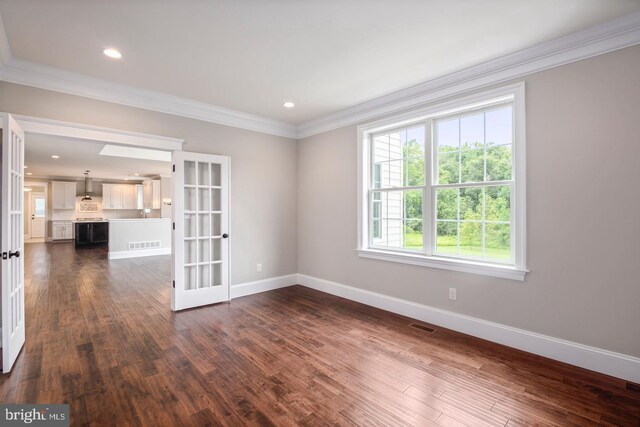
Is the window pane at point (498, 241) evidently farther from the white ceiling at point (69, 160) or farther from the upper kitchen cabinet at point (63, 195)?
the upper kitchen cabinet at point (63, 195)

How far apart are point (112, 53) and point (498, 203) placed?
4.07 meters

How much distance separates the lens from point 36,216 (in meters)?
13.4

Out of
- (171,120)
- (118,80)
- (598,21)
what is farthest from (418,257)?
(118,80)

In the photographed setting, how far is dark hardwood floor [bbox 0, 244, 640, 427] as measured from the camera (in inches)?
77.3

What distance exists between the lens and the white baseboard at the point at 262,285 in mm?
4641

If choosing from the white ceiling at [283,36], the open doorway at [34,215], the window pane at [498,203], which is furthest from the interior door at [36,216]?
the window pane at [498,203]

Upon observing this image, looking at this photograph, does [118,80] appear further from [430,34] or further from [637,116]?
[637,116]

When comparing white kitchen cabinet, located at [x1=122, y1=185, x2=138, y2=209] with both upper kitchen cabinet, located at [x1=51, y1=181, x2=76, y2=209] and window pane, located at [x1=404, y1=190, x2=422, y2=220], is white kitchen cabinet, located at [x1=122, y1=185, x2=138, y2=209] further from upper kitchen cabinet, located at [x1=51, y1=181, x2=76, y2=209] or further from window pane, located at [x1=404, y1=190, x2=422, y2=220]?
window pane, located at [x1=404, y1=190, x2=422, y2=220]

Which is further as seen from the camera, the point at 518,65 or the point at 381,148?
the point at 381,148

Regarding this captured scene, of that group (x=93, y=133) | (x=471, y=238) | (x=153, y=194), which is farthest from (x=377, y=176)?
(x=153, y=194)

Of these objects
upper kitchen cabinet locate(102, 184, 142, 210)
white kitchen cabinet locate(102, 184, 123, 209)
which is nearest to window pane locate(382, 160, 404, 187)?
upper kitchen cabinet locate(102, 184, 142, 210)

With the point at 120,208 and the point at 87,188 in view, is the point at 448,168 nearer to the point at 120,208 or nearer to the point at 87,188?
the point at 120,208

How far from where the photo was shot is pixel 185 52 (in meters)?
2.78

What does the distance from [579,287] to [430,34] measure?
98.9 inches
